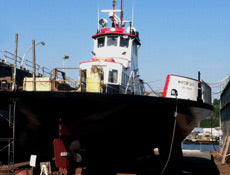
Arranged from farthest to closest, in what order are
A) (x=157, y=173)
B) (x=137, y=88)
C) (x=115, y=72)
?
(x=137, y=88) < (x=115, y=72) < (x=157, y=173)

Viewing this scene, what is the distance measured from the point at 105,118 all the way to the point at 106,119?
0.20ft

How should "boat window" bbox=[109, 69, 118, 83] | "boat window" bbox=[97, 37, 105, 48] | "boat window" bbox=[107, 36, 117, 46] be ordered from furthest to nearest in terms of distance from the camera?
1. "boat window" bbox=[97, 37, 105, 48]
2. "boat window" bbox=[107, 36, 117, 46]
3. "boat window" bbox=[109, 69, 118, 83]

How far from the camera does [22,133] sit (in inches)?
667

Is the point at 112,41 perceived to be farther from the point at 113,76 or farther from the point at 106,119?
the point at 106,119

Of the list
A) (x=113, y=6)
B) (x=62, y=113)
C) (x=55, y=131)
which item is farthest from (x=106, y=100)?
(x=113, y=6)

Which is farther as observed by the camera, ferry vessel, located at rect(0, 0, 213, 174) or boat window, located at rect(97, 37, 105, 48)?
boat window, located at rect(97, 37, 105, 48)

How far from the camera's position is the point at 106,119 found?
10828mm

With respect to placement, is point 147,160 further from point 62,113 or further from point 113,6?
point 113,6

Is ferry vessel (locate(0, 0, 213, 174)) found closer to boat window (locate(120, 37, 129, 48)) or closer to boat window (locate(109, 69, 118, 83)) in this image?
boat window (locate(109, 69, 118, 83))

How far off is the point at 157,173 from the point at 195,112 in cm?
287

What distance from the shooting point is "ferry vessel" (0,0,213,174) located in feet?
34.1

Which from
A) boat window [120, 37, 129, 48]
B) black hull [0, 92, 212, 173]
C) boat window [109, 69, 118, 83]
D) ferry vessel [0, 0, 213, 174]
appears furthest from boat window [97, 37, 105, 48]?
black hull [0, 92, 212, 173]

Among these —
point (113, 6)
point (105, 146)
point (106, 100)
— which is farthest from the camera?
point (113, 6)

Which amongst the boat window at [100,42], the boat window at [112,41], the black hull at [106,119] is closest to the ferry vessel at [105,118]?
the black hull at [106,119]
